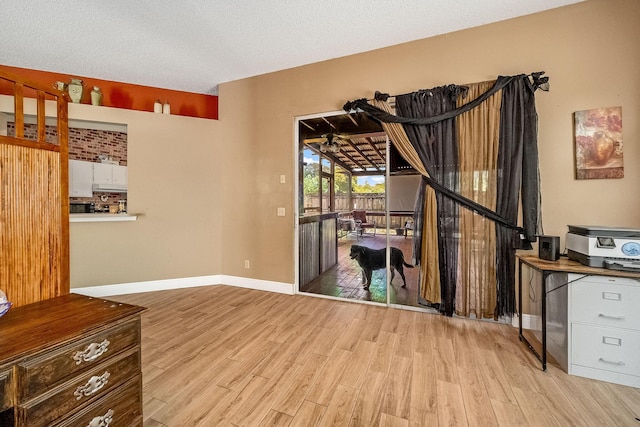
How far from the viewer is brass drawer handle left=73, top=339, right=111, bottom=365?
1044mm

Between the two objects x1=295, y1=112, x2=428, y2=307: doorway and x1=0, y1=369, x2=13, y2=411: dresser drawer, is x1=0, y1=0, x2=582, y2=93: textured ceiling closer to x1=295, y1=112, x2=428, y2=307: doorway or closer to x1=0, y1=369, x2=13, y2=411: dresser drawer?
x1=295, y1=112, x2=428, y2=307: doorway

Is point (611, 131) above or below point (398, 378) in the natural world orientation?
above

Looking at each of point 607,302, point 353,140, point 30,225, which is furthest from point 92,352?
point 353,140

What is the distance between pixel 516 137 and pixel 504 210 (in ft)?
2.51

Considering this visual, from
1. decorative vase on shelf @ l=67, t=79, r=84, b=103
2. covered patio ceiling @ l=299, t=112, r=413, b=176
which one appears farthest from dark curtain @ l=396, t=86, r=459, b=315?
decorative vase on shelf @ l=67, t=79, r=84, b=103

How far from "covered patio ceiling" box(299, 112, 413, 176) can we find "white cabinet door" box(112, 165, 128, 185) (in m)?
3.11

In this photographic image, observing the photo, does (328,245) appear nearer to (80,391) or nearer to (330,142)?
(330,142)

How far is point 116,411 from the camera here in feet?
3.89

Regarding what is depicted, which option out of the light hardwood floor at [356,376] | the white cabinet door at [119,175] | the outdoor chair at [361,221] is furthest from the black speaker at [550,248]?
the white cabinet door at [119,175]

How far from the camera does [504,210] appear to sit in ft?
8.80

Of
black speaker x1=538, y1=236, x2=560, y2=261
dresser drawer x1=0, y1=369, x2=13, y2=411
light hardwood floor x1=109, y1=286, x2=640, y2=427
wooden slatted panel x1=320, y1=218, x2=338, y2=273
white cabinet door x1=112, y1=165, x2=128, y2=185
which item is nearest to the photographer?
dresser drawer x1=0, y1=369, x2=13, y2=411

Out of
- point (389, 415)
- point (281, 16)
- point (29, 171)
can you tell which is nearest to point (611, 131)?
point (389, 415)

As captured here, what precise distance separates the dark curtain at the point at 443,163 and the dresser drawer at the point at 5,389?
3190 millimetres

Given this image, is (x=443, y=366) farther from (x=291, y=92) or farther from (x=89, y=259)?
(x=89, y=259)
